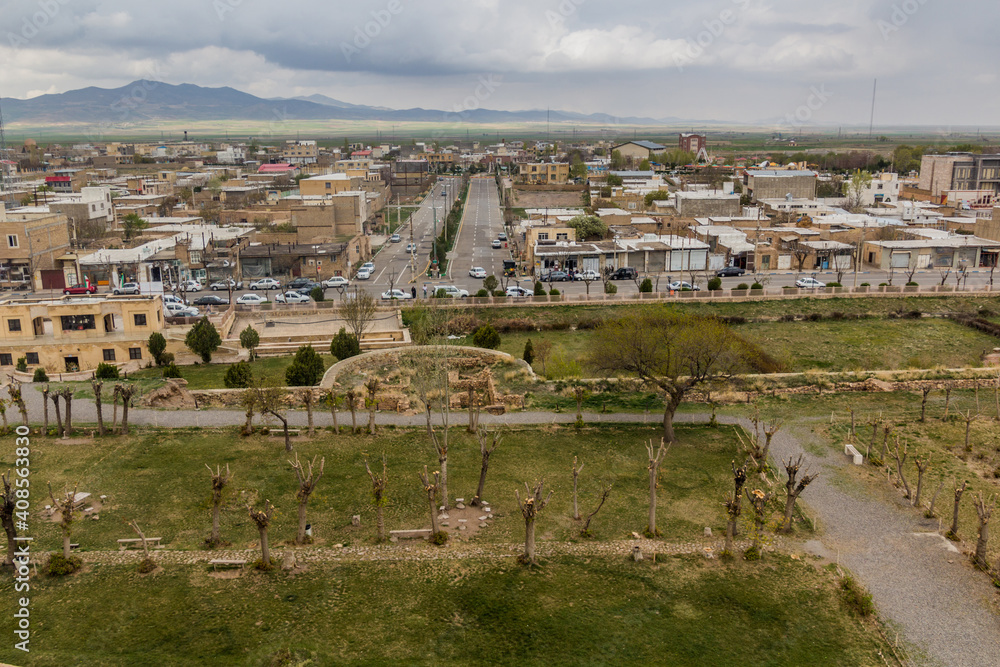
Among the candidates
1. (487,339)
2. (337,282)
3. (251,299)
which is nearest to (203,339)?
(251,299)

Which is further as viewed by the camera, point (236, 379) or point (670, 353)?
point (236, 379)

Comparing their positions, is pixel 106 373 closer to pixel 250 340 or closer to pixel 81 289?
pixel 250 340

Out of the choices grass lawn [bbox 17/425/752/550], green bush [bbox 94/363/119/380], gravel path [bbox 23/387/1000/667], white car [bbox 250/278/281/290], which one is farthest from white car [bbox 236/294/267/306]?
gravel path [bbox 23/387/1000/667]

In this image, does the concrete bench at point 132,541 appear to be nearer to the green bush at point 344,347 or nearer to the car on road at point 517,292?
the green bush at point 344,347

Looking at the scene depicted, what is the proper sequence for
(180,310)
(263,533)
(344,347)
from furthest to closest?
(180,310), (344,347), (263,533)

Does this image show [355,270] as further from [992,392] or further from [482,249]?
[992,392]

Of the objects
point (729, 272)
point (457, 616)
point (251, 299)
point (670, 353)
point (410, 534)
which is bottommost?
point (457, 616)
